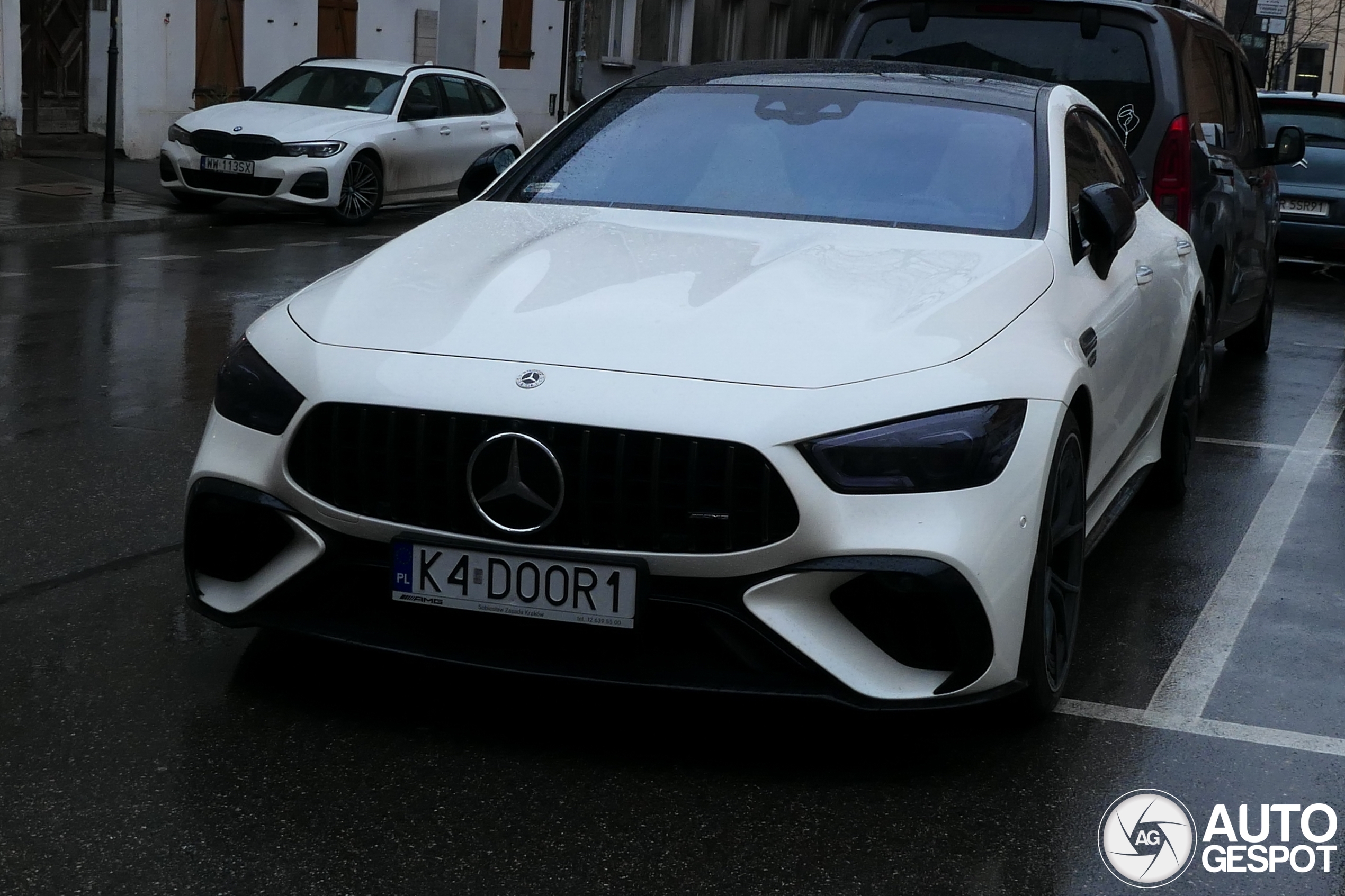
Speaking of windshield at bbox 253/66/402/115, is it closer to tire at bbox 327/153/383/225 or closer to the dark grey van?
tire at bbox 327/153/383/225

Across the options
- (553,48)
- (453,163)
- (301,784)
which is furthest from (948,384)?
(553,48)

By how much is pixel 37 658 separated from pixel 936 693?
2039 mm

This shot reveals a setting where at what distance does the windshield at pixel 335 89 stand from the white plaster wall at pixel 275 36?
20.1 ft

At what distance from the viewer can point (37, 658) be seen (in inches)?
161

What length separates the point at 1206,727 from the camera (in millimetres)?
3980

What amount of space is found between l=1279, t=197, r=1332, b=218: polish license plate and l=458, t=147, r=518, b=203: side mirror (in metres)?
10.9

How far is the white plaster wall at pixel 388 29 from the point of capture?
86.6 ft

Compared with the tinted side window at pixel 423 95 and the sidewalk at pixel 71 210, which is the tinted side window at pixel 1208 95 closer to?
the sidewalk at pixel 71 210

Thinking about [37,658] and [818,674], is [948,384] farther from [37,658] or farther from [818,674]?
[37,658]

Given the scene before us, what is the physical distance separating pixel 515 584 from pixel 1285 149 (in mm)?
7343

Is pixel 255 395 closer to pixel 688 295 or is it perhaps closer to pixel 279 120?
pixel 688 295

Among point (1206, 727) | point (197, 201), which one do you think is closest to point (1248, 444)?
point (1206, 727)

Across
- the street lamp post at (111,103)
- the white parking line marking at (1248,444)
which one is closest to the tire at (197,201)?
the street lamp post at (111,103)

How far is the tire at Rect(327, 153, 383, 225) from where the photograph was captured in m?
16.4
